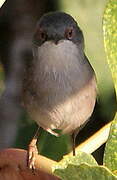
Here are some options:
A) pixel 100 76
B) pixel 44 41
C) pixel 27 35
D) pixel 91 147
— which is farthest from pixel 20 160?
pixel 27 35

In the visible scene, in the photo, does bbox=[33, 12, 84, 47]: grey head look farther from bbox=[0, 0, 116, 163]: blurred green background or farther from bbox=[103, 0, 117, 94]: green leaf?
bbox=[103, 0, 117, 94]: green leaf

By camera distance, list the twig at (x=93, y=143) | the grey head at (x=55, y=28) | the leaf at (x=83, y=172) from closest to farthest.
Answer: the leaf at (x=83, y=172) < the twig at (x=93, y=143) < the grey head at (x=55, y=28)

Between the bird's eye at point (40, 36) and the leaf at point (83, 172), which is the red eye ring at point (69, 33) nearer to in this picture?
the bird's eye at point (40, 36)

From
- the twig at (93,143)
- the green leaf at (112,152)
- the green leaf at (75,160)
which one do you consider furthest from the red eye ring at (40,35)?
the green leaf at (75,160)

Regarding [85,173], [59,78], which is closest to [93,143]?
[59,78]

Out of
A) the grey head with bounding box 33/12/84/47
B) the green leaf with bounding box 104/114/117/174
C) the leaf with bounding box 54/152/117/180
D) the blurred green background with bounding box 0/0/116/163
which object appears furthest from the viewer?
the blurred green background with bounding box 0/0/116/163

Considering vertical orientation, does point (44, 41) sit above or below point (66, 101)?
above

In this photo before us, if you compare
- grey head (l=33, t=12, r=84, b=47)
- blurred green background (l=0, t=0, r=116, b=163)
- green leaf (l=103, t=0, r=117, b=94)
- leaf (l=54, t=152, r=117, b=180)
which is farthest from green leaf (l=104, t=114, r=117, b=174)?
blurred green background (l=0, t=0, r=116, b=163)

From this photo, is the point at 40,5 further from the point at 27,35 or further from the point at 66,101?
the point at 66,101
